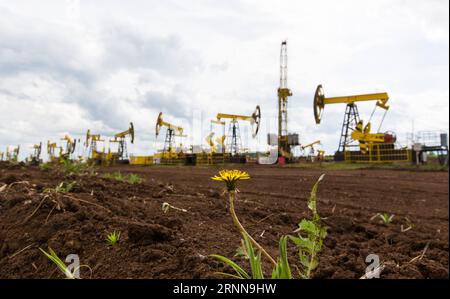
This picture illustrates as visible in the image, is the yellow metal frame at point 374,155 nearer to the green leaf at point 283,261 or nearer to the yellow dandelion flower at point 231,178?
the green leaf at point 283,261

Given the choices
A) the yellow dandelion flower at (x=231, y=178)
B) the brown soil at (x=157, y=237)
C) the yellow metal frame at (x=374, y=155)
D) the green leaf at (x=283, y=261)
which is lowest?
the brown soil at (x=157, y=237)

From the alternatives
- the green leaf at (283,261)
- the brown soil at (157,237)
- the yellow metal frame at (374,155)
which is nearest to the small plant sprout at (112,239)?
the brown soil at (157,237)

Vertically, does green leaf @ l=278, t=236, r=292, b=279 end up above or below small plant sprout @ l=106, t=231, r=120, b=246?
above

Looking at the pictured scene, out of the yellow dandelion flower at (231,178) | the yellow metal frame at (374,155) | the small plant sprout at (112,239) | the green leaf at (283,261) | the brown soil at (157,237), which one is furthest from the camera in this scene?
the yellow metal frame at (374,155)

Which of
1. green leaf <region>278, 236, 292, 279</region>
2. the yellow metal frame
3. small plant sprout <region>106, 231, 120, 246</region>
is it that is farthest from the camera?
the yellow metal frame

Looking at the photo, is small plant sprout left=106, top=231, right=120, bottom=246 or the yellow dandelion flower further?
small plant sprout left=106, top=231, right=120, bottom=246

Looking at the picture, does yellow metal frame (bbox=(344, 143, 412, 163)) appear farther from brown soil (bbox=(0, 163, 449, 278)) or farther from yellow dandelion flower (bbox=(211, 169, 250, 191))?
yellow dandelion flower (bbox=(211, 169, 250, 191))

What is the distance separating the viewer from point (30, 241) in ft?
5.25

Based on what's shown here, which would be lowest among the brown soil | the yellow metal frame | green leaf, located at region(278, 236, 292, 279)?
the brown soil

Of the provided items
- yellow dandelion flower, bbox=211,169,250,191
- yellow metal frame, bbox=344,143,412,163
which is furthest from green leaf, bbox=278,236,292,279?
yellow metal frame, bbox=344,143,412,163

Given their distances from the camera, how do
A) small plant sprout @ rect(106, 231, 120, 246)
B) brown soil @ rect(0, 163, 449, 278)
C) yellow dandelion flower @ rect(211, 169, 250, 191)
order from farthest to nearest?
small plant sprout @ rect(106, 231, 120, 246) < brown soil @ rect(0, 163, 449, 278) < yellow dandelion flower @ rect(211, 169, 250, 191)

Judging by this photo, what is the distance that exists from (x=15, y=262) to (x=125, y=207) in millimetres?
819

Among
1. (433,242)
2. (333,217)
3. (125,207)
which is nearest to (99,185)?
(125,207)
